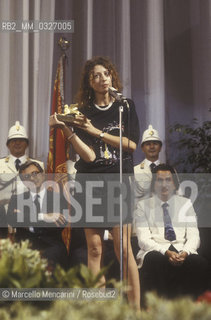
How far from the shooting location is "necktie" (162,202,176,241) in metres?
4.43

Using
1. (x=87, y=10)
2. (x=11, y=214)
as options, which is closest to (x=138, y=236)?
(x=11, y=214)

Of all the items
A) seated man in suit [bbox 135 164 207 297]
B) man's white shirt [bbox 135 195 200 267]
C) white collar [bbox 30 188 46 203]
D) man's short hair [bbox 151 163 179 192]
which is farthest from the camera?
man's short hair [bbox 151 163 179 192]

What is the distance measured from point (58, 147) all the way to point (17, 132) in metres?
0.37

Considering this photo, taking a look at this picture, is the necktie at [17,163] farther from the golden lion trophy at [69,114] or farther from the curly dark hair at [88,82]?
the curly dark hair at [88,82]

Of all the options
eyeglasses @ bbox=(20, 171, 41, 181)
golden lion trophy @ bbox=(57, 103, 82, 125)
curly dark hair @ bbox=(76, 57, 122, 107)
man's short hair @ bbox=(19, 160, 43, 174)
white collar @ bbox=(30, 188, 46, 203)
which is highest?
curly dark hair @ bbox=(76, 57, 122, 107)

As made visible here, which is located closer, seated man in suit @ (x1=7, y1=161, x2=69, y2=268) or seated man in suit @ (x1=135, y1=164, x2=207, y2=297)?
seated man in suit @ (x1=135, y1=164, x2=207, y2=297)

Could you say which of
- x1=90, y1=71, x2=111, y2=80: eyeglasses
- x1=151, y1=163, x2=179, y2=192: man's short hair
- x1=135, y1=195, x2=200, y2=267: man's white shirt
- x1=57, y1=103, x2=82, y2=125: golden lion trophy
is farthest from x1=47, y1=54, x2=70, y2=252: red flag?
x1=151, y1=163, x2=179, y2=192: man's short hair

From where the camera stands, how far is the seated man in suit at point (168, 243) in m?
4.30

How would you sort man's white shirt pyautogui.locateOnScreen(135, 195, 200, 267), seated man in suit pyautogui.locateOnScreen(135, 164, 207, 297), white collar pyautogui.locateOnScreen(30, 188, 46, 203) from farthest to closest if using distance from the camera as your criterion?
1. white collar pyautogui.locateOnScreen(30, 188, 46, 203)
2. man's white shirt pyautogui.locateOnScreen(135, 195, 200, 267)
3. seated man in suit pyautogui.locateOnScreen(135, 164, 207, 297)

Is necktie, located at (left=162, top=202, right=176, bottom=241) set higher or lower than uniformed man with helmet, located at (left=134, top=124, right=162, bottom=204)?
lower

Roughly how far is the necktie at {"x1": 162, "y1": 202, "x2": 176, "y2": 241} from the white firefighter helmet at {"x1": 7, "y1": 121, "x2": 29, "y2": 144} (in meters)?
1.28

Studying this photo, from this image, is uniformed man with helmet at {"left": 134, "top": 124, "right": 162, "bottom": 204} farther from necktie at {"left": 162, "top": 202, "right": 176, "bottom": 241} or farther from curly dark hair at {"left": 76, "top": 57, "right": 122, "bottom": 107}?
curly dark hair at {"left": 76, "top": 57, "right": 122, "bottom": 107}

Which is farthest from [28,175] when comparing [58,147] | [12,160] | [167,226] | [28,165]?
[167,226]

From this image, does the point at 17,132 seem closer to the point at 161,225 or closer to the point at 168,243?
the point at 161,225
